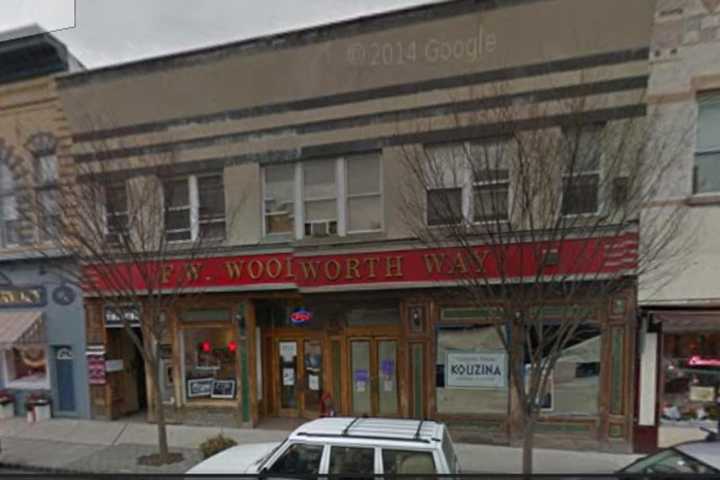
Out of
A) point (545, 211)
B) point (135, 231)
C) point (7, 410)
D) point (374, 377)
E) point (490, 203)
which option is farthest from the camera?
point (7, 410)

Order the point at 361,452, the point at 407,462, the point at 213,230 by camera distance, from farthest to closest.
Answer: the point at 213,230
the point at 361,452
the point at 407,462

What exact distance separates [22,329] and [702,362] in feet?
47.6

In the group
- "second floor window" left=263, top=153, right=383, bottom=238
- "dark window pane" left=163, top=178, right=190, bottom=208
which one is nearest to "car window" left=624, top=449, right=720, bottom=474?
"second floor window" left=263, top=153, right=383, bottom=238

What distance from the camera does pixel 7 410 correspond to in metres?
11.6

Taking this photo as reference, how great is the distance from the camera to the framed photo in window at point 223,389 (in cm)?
1036

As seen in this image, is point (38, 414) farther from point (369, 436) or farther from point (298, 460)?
point (369, 436)

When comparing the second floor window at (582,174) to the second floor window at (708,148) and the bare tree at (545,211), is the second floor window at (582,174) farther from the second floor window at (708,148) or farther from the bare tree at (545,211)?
the second floor window at (708,148)

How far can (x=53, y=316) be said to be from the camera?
11320 mm

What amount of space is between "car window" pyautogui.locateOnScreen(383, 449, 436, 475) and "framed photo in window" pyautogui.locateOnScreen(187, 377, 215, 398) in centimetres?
696

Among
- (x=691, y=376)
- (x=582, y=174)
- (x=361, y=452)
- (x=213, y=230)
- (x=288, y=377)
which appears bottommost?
(x=288, y=377)

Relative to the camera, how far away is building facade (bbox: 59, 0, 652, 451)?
797 centimetres

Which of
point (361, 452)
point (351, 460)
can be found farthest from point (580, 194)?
point (351, 460)

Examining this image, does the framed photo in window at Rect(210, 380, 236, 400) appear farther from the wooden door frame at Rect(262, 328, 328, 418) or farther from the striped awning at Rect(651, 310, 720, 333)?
the striped awning at Rect(651, 310, 720, 333)

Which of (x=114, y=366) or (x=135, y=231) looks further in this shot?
(x=114, y=366)
